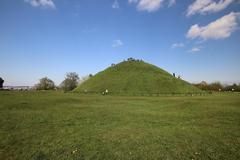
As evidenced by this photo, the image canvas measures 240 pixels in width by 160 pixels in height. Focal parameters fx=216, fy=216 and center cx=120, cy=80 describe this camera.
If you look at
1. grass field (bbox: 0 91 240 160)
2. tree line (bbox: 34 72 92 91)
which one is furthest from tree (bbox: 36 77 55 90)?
grass field (bbox: 0 91 240 160)

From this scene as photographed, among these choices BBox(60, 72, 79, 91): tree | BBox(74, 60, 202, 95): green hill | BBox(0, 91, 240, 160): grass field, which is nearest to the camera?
BBox(0, 91, 240, 160): grass field

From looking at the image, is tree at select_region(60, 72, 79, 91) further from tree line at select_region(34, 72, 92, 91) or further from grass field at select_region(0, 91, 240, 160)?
grass field at select_region(0, 91, 240, 160)

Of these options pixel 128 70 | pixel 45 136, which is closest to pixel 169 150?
pixel 45 136

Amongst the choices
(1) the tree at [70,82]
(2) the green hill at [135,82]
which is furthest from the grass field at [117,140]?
(1) the tree at [70,82]

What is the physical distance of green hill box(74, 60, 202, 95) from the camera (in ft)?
255

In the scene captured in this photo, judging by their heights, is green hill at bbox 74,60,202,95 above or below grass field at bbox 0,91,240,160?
above

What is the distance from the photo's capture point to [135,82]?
8519cm

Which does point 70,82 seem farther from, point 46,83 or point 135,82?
point 135,82

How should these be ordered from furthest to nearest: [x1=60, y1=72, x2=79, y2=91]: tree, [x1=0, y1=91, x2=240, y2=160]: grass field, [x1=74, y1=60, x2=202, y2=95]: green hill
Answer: [x1=60, y1=72, x2=79, y2=91]: tree
[x1=74, y1=60, x2=202, y2=95]: green hill
[x1=0, y1=91, x2=240, y2=160]: grass field

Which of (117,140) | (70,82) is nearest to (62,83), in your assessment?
(70,82)

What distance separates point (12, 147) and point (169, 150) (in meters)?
7.95

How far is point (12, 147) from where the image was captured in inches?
435

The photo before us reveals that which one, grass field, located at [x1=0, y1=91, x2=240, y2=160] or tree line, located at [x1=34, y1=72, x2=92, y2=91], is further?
tree line, located at [x1=34, y1=72, x2=92, y2=91]

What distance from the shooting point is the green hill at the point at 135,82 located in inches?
3059
